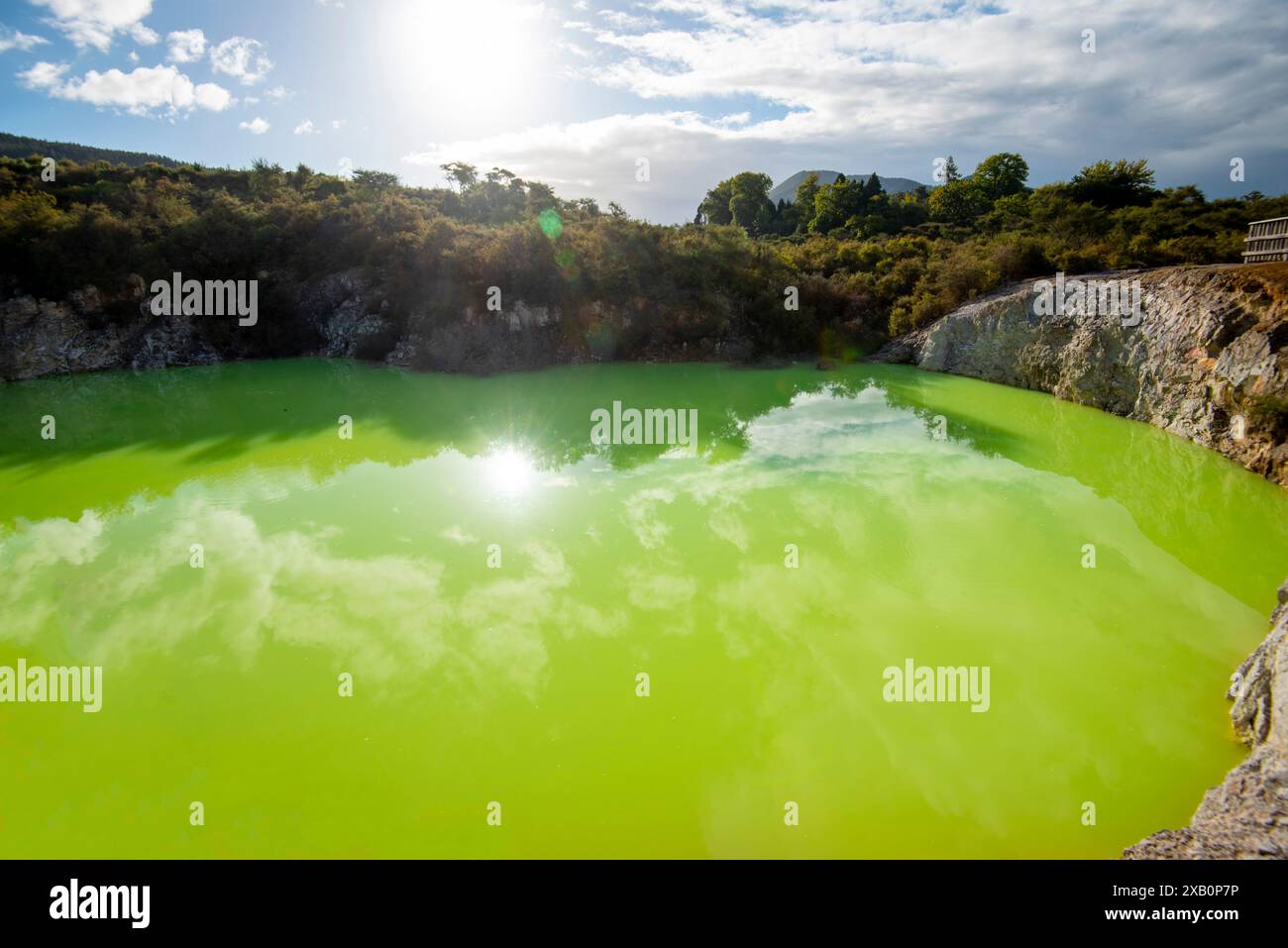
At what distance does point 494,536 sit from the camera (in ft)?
24.2

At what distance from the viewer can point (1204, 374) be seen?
1143cm

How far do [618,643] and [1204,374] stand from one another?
13.0 m

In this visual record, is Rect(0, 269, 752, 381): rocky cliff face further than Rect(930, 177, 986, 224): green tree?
No

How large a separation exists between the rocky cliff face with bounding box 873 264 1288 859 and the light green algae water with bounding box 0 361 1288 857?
0.49m

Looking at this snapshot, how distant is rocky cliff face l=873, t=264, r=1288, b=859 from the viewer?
3273 millimetres

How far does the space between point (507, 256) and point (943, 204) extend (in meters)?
33.4

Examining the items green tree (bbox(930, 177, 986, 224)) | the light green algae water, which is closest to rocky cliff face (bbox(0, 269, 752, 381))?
the light green algae water

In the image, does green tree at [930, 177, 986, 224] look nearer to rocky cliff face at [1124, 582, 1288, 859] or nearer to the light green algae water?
the light green algae water

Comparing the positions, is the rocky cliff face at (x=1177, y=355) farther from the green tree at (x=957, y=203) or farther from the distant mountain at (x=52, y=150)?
the distant mountain at (x=52, y=150)

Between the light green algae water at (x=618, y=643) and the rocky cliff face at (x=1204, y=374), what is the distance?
490mm
